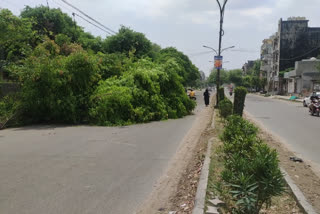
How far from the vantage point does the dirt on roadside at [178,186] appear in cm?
436

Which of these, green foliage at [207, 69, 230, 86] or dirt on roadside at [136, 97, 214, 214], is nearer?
dirt on roadside at [136, 97, 214, 214]

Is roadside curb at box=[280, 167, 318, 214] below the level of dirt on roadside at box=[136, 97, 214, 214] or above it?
above

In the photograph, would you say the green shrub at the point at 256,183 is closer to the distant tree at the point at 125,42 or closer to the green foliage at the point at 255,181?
the green foliage at the point at 255,181

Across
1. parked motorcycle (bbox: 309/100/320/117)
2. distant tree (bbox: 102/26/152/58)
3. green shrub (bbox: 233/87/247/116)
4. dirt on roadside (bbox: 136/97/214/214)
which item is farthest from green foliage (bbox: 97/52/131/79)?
distant tree (bbox: 102/26/152/58)

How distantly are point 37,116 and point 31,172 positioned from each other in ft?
29.4

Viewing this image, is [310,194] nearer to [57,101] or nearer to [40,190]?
[40,190]

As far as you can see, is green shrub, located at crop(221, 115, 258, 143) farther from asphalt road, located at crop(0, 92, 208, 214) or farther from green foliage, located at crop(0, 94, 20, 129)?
green foliage, located at crop(0, 94, 20, 129)

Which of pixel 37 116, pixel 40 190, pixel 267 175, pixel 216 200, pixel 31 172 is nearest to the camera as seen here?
pixel 267 175

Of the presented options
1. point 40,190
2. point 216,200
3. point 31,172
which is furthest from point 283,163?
point 31,172

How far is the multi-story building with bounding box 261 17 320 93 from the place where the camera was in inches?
2726

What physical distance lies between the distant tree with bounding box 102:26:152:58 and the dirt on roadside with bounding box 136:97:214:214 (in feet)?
81.2

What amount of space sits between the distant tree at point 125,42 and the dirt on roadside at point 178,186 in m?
24.8

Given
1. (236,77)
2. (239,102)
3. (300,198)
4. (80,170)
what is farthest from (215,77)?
(300,198)

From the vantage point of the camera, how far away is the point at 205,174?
5375 millimetres
